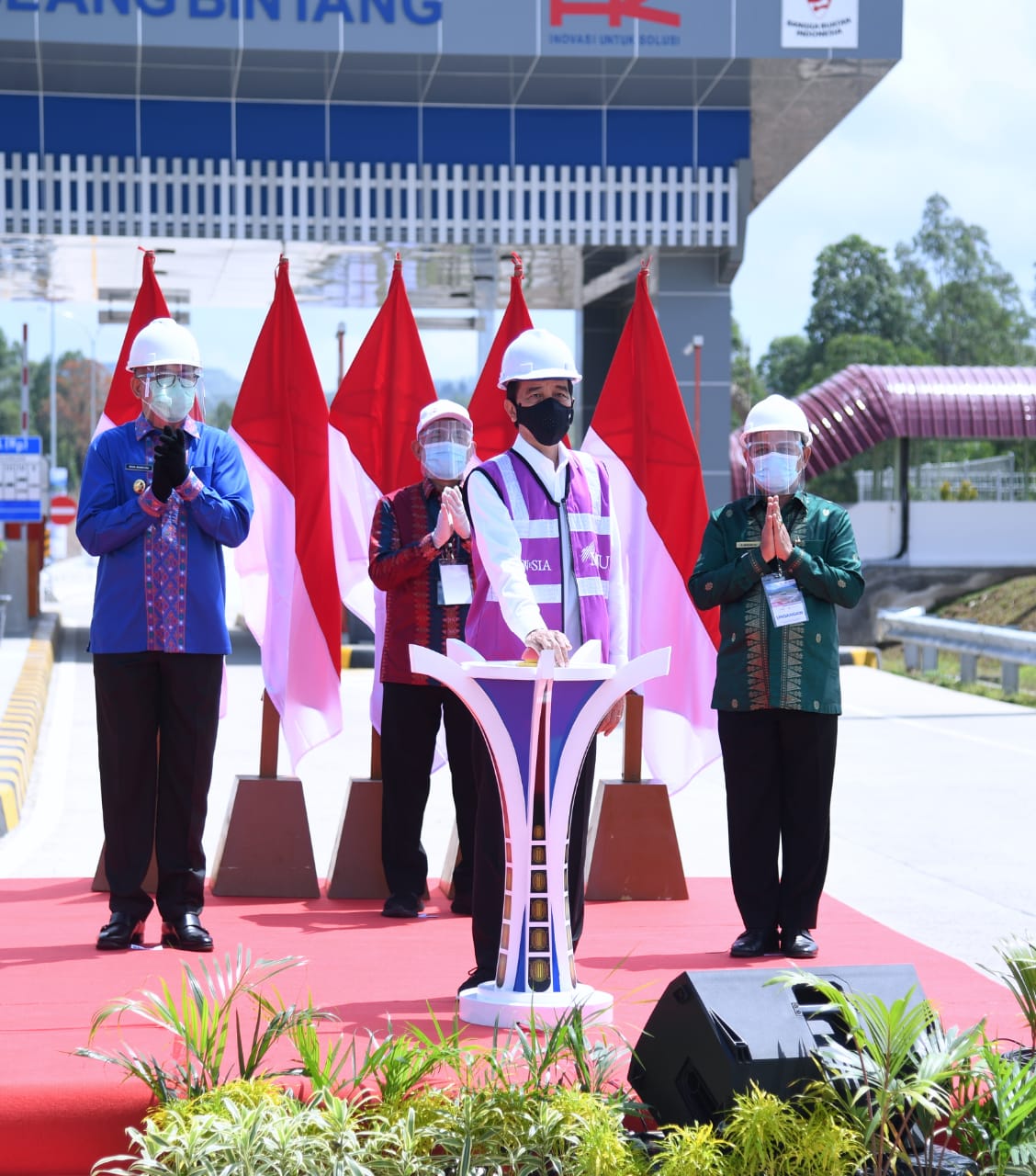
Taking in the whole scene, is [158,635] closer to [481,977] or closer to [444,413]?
[444,413]

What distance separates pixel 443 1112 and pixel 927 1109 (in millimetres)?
1055

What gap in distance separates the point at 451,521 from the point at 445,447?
301 millimetres

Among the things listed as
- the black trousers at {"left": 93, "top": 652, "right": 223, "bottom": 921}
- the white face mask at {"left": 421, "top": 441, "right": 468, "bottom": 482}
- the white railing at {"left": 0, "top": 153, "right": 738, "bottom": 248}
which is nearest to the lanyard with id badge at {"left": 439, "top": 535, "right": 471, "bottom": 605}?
the white face mask at {"left": 421, "top": 441, "right": 468, "bottom": 482}

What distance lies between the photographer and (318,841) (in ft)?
31.7


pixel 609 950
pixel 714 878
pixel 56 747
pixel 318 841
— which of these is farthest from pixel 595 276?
pixel 609 950

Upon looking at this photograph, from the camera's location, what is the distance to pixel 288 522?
7.43m

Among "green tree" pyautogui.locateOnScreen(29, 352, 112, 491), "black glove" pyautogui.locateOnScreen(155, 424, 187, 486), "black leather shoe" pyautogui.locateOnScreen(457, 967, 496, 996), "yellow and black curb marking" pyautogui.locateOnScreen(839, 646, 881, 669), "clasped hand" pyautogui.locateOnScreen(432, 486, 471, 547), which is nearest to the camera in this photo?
"black leather shoe" pyautogui.locateOnScreen(457, 967, 496, 996)

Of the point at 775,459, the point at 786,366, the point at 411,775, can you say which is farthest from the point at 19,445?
the point at 786,366

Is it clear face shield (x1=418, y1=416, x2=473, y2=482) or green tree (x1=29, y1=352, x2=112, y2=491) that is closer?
clear face shield (x1=418, y1=416, x2=473, y2=482)

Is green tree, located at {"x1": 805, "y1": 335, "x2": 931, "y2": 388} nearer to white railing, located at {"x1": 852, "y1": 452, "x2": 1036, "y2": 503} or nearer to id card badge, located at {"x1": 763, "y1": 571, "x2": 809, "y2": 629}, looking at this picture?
white railing, located at {"x1": 852, "y1": 452, "x2": 1036, "y2": 503}

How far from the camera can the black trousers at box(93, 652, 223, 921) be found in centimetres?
600

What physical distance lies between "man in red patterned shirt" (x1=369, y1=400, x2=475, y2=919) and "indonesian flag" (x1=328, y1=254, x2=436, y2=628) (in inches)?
29.2

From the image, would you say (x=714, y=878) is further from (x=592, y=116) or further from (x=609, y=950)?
(x=592, y=116)

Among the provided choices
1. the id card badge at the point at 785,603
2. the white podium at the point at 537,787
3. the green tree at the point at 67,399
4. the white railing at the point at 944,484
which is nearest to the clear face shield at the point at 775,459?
the id card badge at the point at 785,603
